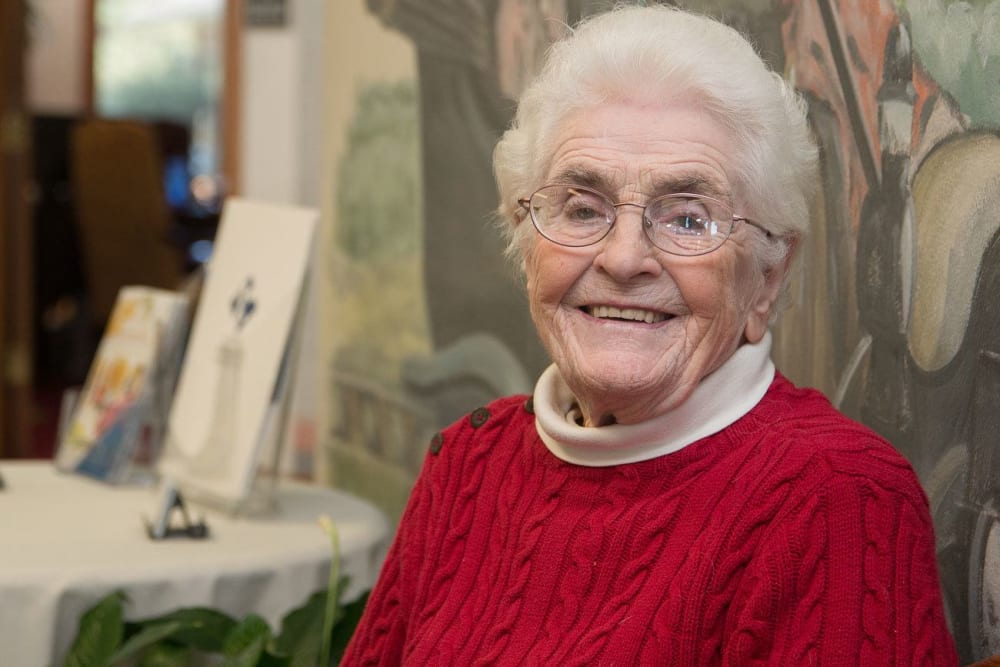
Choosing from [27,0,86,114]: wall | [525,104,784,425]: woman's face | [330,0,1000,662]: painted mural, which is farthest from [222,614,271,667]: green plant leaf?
[27,0,86,114]: wall

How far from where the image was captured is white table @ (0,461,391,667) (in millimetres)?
2107

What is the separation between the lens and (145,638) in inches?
81.0

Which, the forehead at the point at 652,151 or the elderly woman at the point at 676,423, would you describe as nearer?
the elderly woman at the point at 676,423

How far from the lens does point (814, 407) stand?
151 cm

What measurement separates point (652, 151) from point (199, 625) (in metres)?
1.10

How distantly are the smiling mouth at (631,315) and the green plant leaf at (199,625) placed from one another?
37.6 inches

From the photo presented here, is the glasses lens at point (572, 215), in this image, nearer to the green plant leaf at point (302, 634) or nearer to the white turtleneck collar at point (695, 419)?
the white turtleneck collar at point (695, 419)

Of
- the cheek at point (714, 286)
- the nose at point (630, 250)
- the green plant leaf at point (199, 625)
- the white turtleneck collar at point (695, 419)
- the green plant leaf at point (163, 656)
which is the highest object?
the nose at point (630, 250)

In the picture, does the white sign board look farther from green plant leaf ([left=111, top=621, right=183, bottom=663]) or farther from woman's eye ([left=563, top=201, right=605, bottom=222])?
woman's eye ([left=563, top=201, right=605, bottom=222])

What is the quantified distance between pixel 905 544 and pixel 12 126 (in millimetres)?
5234

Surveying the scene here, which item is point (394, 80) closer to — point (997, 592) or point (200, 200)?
point (997, 592)

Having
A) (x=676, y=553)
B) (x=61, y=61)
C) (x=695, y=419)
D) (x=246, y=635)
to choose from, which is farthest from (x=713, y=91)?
(x=61, y=61)

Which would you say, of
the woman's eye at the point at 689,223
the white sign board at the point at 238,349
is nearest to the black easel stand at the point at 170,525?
the white sign board at the point at 238,349

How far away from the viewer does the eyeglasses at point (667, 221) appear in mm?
1467
